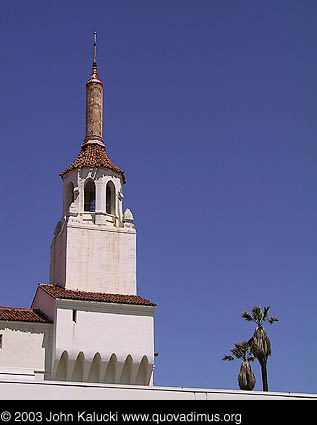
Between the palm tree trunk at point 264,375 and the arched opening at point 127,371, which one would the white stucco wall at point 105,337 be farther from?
the palm tree trunk at point 264,375

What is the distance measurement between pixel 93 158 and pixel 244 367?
1747 centimetres

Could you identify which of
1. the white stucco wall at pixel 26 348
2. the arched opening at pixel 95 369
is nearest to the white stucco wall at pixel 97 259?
the white stucco wall at pixel 26 348

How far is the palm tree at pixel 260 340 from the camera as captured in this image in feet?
161

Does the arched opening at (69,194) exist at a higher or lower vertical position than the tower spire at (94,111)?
lower

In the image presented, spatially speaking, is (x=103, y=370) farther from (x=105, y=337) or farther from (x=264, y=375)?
(x=264, y=375)

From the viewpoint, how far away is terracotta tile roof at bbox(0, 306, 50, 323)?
39250mm

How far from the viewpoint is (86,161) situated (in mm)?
45656

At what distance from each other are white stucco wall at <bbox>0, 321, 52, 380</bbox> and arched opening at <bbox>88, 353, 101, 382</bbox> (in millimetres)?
2092

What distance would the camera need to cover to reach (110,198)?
1804 inches

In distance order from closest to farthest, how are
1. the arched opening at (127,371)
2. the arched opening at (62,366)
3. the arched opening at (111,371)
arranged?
1. the arched opening at (62,366)
2. the arched opening at (111,371)
3. the arched opening at (127,371)

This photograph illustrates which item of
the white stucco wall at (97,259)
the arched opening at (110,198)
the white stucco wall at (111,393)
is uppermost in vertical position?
the arched opening at (110,198)

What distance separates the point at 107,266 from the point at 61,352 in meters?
6.16

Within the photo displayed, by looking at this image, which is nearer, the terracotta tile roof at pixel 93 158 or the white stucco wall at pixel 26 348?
the white stucco wall at pixel 26 348
